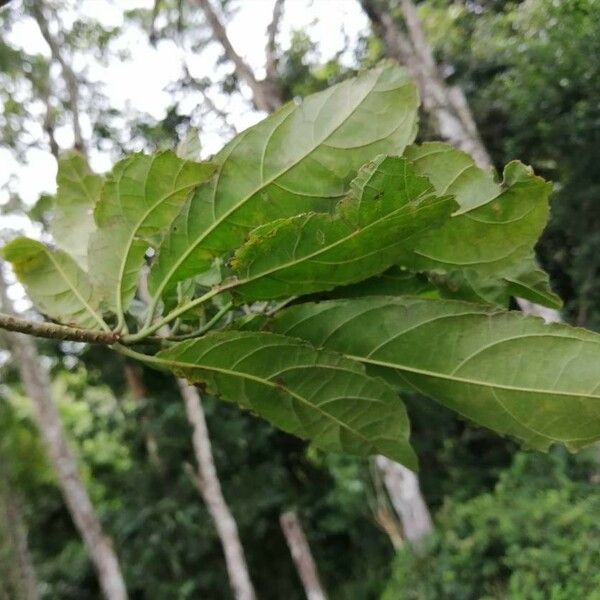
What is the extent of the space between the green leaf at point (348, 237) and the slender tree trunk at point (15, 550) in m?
Result: 5.59

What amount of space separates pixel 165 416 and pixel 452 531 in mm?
2601

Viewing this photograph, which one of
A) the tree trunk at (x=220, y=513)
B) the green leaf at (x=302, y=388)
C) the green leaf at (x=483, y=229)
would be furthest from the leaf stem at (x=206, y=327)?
the tree trunk at (x=220, y=513)

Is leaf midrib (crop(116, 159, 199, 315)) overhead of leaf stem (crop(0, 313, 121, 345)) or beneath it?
overhead

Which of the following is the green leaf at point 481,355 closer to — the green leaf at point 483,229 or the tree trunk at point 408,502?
the green leaf at point 483,229

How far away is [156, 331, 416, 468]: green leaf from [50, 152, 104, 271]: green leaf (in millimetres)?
229

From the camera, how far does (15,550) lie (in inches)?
207

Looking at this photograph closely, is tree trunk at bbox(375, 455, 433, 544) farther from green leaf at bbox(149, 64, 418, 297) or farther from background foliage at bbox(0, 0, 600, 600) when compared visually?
green leaf at bbox(149, 64, 418, 297)

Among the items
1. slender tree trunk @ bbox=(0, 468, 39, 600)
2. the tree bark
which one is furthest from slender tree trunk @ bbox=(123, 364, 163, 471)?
the tree bark

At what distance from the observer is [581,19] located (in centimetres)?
367

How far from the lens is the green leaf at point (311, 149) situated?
51cm

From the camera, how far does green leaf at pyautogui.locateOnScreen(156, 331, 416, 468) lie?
0.53 m

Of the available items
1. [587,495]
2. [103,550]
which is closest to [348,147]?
[587,495]

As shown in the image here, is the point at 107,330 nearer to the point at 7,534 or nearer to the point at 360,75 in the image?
the point at 360,75

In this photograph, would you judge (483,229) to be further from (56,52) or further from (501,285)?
(56,52)
